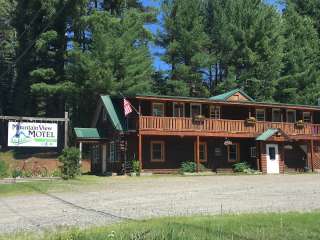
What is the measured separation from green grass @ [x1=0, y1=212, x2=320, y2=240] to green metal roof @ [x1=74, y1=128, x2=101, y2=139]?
2695cm

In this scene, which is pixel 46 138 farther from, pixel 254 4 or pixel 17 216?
pixel 254 4

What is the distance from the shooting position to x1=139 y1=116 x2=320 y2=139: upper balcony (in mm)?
37469

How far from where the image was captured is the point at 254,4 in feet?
206

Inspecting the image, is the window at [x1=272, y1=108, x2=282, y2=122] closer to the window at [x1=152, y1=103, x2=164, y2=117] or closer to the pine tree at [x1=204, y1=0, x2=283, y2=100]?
the window at [x1=152, y1=103, x2=164, y2=117]

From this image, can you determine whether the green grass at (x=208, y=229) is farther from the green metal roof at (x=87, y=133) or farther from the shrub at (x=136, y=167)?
the green metal roof at (x=87, y=133)

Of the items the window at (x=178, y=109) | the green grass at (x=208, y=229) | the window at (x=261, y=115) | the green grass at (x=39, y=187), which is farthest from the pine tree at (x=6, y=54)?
the green grass at (x=208, y=229)

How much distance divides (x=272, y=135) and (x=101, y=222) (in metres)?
28.9

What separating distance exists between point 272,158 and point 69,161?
57.0 ft

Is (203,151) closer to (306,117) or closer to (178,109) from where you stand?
(178,109)

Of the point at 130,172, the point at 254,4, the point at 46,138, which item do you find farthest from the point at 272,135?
the point at 254,4

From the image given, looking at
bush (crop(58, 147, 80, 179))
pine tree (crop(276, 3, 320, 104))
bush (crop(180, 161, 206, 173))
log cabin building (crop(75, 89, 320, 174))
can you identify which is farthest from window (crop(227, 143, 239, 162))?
pine tree (crop(276, 3, 320, 104))

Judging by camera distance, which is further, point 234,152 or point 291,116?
point 291,116

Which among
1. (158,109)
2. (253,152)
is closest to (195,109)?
(158,109)

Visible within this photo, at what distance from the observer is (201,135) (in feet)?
129
